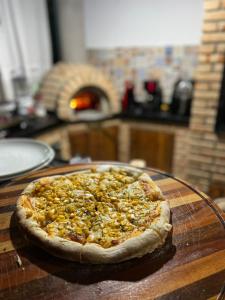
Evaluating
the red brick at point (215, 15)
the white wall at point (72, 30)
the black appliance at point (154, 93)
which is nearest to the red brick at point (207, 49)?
the red brick at point (215, 15)

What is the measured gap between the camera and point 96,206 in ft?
4.11

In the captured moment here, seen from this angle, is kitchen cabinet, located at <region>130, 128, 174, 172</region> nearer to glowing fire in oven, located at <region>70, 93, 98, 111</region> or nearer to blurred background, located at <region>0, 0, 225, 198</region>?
blurred background, located at <region>0, 0, 225, 198</region>

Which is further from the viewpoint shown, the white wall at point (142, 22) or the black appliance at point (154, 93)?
the black appliance at point (154, 93)

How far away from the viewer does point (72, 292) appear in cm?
87

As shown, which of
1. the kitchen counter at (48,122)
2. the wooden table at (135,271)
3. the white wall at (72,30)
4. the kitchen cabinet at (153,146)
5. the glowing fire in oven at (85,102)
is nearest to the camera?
the wooden table at (135,271)

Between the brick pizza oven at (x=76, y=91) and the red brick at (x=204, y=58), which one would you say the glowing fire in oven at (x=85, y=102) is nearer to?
the brick pizza oven at (x=76, y=91)

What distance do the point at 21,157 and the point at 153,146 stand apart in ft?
8.65

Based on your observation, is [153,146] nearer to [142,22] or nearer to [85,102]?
[85,102]

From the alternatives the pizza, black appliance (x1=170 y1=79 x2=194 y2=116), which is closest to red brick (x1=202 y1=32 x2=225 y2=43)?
black appliance (x1=170 y1=79 x2=194 y2=116)

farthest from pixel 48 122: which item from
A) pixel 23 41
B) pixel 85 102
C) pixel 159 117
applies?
pixel 159 117

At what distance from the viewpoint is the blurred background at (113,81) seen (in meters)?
3.29

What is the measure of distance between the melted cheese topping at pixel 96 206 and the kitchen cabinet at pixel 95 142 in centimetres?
237

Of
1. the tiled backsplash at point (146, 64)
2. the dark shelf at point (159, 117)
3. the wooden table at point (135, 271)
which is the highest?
the tiled backsplash at point (146, 64)

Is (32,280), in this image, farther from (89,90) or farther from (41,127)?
(89,90)
